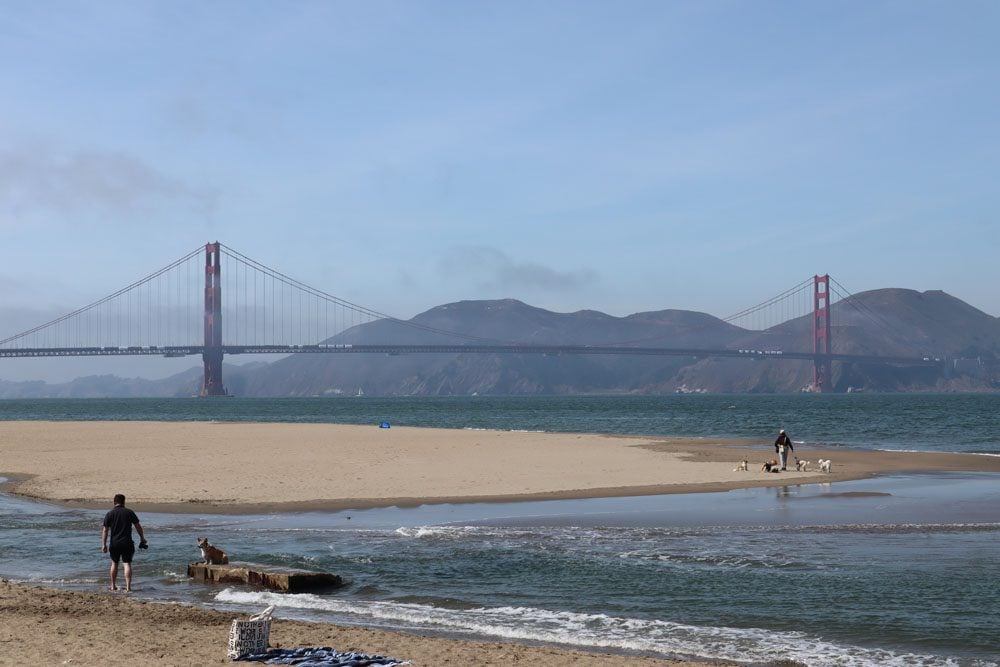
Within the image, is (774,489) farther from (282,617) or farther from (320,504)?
(282,617)

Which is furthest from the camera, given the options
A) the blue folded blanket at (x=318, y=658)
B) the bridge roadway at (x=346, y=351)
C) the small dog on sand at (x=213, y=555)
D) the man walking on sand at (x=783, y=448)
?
the bridge roadway at (x=346, y=351)

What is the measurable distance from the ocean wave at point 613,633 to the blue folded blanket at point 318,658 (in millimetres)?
1596

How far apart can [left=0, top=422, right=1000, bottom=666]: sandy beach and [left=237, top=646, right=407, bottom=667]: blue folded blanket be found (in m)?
0.34

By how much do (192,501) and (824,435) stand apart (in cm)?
3800

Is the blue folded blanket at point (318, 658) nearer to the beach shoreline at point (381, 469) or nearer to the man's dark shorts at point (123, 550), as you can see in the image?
the man's dark shorts at point (123, 550)

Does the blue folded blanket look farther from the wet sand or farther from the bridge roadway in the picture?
the bridge roadway

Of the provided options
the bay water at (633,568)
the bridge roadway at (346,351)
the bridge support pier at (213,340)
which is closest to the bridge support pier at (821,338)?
the bridge roadway at (346,351)

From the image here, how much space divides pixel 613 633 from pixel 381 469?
718 inches

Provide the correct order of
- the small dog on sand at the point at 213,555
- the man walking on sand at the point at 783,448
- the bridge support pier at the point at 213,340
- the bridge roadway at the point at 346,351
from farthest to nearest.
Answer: the bridge support pier at the point at 213,340, the bridge roadway at the point at 346,351, the man walking on sand at the point at 783,448, the small dog on sand at the point at 213,555

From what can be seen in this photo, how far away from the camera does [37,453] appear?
35.0m

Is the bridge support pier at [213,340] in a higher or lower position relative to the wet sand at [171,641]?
higher

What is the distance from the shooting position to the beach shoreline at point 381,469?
21766 millimetres

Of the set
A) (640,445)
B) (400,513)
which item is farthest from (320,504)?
(640,445)

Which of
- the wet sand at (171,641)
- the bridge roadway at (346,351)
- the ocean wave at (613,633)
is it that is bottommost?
the ocean wave at (613,633)
